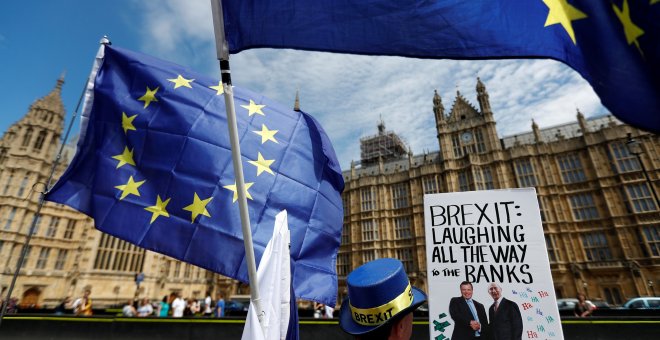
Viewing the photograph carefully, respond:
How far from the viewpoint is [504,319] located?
3.18m

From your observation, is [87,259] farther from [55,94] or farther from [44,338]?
[44,338]

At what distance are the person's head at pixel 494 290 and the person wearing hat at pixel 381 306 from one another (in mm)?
1984

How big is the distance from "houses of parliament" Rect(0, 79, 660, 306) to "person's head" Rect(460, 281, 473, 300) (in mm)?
25025

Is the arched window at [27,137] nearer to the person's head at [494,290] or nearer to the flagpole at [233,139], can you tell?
the flagpole at [233,139]

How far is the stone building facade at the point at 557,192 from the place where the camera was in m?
24.0

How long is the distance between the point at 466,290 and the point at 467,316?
253 millimetres

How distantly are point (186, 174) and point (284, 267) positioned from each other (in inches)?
97.0

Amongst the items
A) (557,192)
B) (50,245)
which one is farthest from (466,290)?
(50,245)

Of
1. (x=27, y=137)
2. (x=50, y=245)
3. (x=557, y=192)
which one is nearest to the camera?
(x=557, y=192)

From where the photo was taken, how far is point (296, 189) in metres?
4.62

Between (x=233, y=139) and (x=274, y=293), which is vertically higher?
(x=233, y=139)

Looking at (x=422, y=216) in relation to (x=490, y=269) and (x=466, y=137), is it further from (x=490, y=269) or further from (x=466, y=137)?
(x=490, y=269)

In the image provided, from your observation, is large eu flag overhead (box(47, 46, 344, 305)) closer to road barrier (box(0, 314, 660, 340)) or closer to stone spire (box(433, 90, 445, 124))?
road barrier (box(0, 314, 660, 340))

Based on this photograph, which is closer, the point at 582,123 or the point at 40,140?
the point at 582,123
